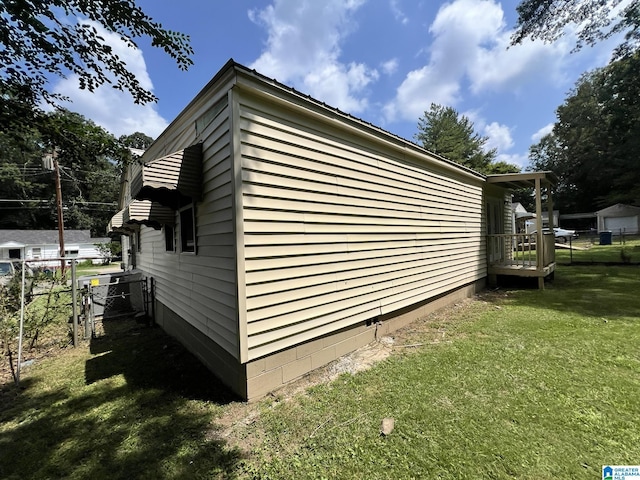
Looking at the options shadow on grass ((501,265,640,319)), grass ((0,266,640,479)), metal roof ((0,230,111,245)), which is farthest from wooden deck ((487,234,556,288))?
Answer: metal roof ((0,230,111,245))

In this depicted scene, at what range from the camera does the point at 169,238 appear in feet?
17.6

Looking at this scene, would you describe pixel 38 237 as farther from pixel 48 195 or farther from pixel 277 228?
pixel 277 228

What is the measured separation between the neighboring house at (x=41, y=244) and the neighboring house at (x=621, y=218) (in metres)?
57.5

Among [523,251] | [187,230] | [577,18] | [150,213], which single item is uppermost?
[577,18]

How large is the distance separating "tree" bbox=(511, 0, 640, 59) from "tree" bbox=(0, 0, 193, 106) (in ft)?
46.2

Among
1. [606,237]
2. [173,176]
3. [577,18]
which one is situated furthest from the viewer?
[606,237]

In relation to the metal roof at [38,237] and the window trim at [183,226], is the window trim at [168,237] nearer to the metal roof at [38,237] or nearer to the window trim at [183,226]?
the window trim at [183,226]

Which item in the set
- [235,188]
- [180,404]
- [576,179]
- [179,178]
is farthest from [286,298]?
[576,179]

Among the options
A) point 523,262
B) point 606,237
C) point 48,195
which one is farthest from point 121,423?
point 48,195

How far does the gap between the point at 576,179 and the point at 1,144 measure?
52.9 metres

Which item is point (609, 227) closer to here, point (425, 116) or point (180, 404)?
point (425, 116)

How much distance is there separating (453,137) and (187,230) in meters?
27.7

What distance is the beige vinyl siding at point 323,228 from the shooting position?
316 cm

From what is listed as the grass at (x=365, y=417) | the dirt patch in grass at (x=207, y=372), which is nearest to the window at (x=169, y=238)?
the dirt patch in grass at (x=207, y=372)
